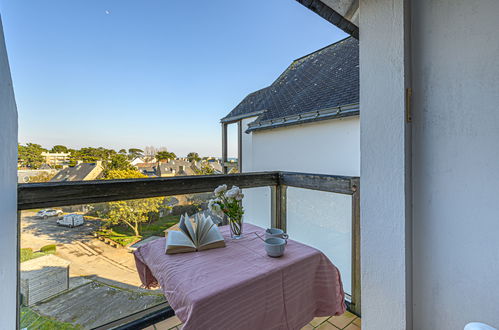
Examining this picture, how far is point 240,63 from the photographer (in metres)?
8.65

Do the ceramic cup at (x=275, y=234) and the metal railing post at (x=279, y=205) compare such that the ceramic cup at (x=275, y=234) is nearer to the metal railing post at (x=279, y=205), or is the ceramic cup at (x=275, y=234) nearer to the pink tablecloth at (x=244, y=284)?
the pink tablecloth at (x=244, y=284)

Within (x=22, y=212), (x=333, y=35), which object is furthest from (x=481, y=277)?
(x=333, y=35)

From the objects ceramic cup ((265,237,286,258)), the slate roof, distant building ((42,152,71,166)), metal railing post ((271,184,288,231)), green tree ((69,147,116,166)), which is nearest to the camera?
ceramic cup ((265,237,286,258))

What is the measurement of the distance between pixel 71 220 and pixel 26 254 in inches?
11.3

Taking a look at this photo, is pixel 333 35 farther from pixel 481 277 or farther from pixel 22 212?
pixel 22 212

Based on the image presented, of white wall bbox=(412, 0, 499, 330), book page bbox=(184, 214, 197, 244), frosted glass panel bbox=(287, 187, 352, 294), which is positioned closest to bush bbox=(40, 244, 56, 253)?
book page bbox=(184, 214, 197, 244)

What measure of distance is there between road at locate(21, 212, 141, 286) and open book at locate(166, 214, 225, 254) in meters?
0.51

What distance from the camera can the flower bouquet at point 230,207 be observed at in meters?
1.54

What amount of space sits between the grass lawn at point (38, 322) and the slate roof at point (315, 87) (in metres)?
3.74

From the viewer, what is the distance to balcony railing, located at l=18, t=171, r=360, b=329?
1.38m

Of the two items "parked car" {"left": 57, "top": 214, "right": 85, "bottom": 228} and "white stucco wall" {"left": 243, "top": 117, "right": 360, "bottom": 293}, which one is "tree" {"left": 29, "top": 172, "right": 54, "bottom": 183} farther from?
"white stucco wall" {"left": 243, "top": 117, "right": 360, "bottom": 293}

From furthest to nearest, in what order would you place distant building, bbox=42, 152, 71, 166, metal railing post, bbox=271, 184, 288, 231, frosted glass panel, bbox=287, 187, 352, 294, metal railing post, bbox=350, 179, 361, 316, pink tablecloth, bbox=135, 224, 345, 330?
metal railing post, bbox=271, 184, 288, 231, distant building, bbox=42, 152, 71, 166, frosted glass panel, bbox=287, 187, 352, 294, metal railing post, bbox=350, 179, 361, 316, pink tablecloth, bbox=135, 224, 345, 330

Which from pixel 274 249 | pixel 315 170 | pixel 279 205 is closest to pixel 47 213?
pixel 274 249

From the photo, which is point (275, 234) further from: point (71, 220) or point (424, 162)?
point (71, 220)
